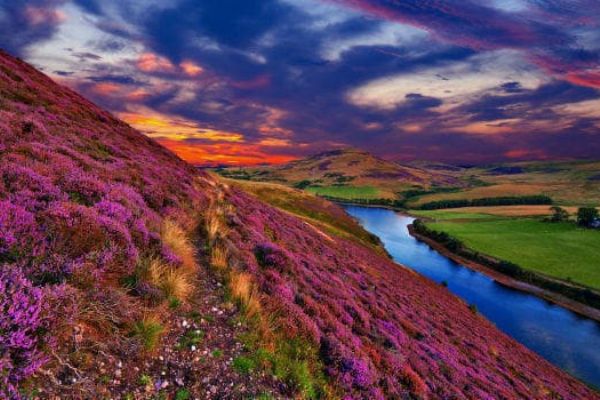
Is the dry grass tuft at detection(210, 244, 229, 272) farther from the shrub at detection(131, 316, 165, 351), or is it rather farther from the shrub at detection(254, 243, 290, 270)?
the shrub at detection(131, 316, 165, 351)

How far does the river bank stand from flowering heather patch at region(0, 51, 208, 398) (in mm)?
93719

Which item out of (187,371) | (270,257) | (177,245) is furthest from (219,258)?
(187,371)

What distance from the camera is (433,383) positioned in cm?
1205

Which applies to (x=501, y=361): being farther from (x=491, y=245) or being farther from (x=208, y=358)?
(x=491, y=245)

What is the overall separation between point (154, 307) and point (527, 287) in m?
103

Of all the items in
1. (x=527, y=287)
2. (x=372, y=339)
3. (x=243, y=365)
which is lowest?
(x=527, y=287)

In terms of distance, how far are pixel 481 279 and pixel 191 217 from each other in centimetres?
9870

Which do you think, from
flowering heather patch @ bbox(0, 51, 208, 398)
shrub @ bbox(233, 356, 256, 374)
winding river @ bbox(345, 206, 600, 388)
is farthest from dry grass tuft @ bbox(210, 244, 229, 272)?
winding river @ bbox(345, 206, 600, 388)

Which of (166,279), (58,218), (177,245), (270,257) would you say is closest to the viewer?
(58,218)

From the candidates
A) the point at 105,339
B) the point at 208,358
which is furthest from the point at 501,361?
the point at 105,339

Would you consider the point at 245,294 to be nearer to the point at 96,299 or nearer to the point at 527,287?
the point at 96,299

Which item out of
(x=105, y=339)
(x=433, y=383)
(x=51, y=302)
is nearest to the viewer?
(x=51, y=302)

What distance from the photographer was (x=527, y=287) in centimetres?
8281

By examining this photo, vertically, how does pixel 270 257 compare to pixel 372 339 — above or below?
above
